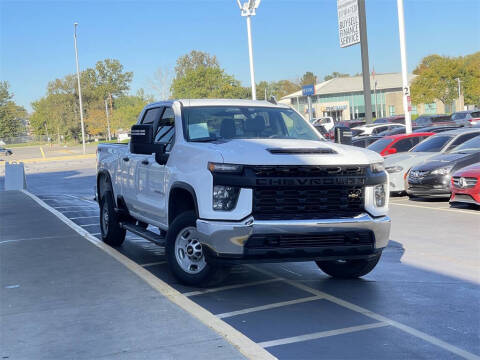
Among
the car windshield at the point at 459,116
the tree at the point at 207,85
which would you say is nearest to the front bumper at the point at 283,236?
the car windshield at the point at 459,116

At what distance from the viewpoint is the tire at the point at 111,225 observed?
32.4ft

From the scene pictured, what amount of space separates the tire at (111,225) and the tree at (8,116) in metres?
141

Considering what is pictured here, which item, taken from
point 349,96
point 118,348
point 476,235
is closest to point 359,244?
point 118,348

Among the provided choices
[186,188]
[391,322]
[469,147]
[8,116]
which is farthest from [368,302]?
[8,116]

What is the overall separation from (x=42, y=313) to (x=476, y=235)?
6.70m

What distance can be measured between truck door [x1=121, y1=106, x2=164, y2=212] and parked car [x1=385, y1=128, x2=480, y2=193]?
28.7ft

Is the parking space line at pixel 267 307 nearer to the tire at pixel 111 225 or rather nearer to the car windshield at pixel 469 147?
the tire at pixel 111 225

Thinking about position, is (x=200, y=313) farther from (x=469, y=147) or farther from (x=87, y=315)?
(x=469, y=147)

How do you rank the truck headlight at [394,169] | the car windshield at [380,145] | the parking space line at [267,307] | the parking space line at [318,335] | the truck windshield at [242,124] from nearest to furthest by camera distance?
the parking space line at [318,335] < the parking space line at [267,307] < the truck windshield at [242,124] < the truck headlight at [394,169] < the car windshield at [380,145]

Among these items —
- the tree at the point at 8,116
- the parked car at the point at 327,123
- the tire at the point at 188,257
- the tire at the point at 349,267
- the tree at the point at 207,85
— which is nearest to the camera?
the tire at the point at 188,257

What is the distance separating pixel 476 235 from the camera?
9.91m

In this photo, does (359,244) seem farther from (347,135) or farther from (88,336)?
(88,336)

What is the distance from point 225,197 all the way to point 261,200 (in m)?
0.35

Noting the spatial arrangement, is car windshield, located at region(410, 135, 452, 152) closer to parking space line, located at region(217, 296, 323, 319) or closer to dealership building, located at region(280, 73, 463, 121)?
parking space line, located at region(217, 296, 323, 319)
